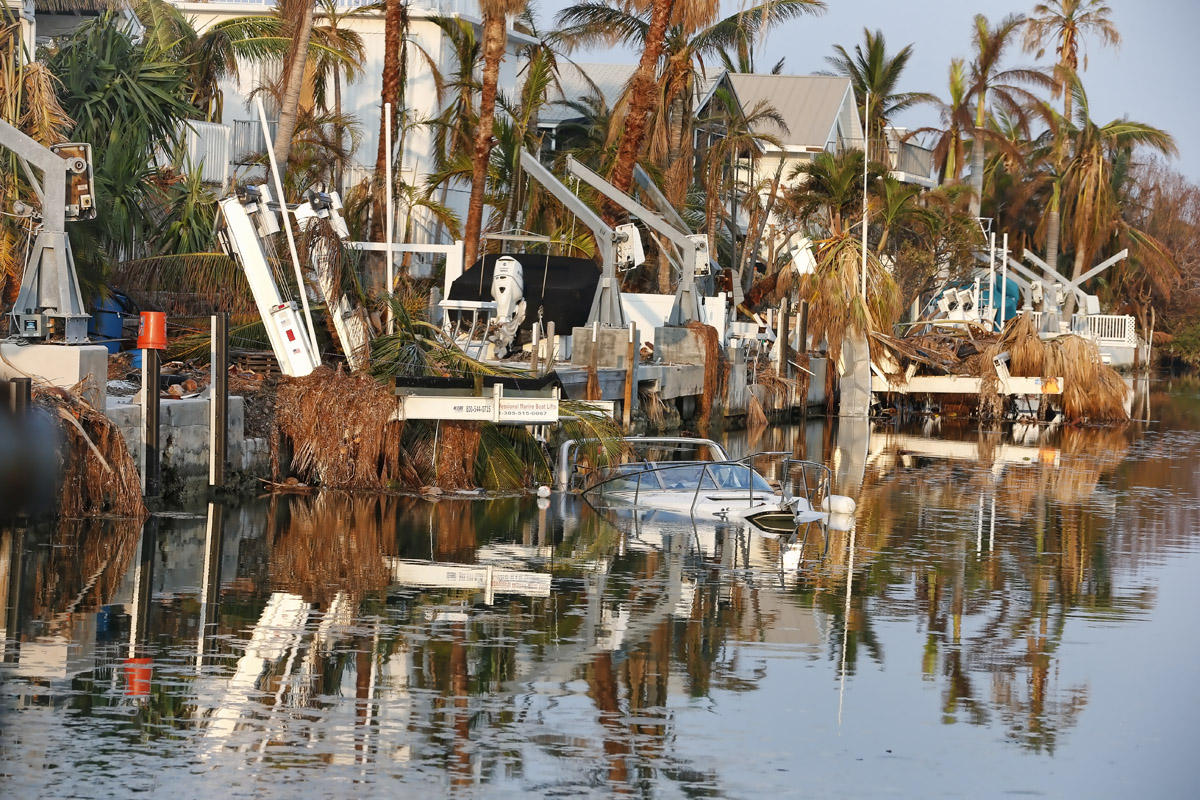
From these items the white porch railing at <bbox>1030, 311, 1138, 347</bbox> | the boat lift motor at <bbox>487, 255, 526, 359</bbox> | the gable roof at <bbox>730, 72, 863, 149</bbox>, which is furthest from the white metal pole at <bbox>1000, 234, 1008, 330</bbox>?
the boat lift motor at <bbox>487, 255, 526, 359</bbox>

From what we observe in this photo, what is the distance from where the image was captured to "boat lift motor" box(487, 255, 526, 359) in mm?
29859

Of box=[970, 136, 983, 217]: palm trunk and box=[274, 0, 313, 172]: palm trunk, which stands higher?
box=[970, 136, 983, 217]: palm trunk

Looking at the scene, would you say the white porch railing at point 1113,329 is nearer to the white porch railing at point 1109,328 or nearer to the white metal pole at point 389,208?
the white porch railing at point 1109,328

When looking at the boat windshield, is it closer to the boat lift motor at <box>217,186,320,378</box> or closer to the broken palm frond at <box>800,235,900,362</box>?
the boat lift motor at <box>217,186,320,378</box>

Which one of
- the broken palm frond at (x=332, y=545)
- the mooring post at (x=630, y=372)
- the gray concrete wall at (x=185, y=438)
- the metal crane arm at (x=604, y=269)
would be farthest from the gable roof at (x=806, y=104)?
the broken palm frond at (x=332, y=545)

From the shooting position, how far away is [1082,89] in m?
72.2

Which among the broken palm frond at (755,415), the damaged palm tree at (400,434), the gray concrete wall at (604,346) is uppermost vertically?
the gray concrete wall at (604,346)

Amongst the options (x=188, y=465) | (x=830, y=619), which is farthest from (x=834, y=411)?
(x=830, y=619)

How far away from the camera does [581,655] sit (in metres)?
13.0

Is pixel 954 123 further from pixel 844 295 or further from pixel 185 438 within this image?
pixel 185 438

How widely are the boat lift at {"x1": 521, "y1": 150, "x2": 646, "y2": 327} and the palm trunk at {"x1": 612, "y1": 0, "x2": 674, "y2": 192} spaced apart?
229cm

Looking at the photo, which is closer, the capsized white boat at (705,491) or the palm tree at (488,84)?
the capsized white boat at (705,491)

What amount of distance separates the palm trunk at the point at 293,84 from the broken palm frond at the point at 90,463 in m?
9.61

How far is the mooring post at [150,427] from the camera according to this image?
63.4 ft
